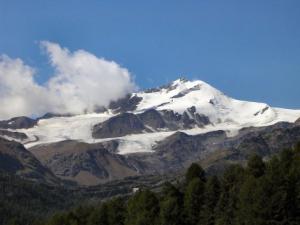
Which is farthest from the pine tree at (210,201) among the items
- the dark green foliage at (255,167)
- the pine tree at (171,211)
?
the dark green foliage at (255,167)

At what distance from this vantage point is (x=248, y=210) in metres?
137

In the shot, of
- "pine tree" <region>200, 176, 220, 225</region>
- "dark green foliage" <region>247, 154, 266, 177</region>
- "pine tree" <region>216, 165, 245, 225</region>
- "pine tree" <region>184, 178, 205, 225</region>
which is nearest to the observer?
"pine tree" <region>216, 165, 245, 225</region>

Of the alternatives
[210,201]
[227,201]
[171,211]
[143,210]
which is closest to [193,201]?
[210,201]

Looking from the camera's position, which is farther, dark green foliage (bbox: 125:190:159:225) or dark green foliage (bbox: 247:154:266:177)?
dark green foliage (bbox: 125:190:159:225)

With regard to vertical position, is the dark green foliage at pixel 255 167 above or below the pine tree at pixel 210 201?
above

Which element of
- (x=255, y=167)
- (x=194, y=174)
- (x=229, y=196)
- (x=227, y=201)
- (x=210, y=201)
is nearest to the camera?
(x=227, y=201)

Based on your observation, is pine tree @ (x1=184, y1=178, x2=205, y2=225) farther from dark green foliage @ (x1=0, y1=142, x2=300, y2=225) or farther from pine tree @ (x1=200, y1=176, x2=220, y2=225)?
pine tree @ (x1=200, y1=176, x2=220, y2=225)

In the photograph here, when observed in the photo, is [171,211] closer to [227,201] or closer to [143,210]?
[143,210]

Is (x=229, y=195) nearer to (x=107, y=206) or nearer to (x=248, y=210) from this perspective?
(x=248, y=210)

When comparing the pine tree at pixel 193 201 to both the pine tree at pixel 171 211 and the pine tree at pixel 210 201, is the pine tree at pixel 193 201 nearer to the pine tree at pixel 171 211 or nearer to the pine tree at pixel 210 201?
the pine tree at pixel 210 201

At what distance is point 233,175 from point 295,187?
2431 centimetres

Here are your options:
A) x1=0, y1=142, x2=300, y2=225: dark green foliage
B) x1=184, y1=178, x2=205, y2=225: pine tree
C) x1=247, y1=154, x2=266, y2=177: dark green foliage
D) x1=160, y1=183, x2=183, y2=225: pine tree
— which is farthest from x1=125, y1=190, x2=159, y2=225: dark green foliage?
x1=247, y1=154, x2=266, y2=177: dark green foliage

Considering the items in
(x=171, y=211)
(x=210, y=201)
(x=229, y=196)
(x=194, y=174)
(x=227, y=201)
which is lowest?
(x=171, y=211)

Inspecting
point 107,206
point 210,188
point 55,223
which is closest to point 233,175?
point 210,188
